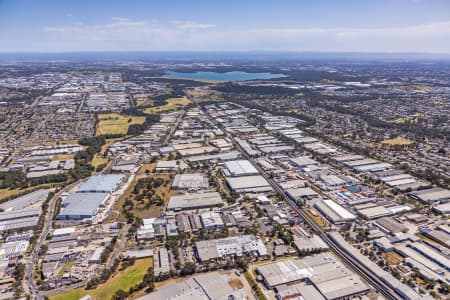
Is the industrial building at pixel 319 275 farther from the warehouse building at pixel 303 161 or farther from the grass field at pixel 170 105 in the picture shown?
the grass field at pixel 170 105

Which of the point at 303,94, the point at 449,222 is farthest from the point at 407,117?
the point at 449,222

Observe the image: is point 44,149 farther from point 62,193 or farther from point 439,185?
point 439,185

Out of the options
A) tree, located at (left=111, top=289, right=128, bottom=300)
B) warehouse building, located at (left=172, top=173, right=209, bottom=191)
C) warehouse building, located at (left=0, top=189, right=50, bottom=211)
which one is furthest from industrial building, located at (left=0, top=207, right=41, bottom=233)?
warehouse building, located at (left=172, top=173, right=209, bottom=191)

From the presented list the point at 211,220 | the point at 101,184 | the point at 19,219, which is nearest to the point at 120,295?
the point at 211,220

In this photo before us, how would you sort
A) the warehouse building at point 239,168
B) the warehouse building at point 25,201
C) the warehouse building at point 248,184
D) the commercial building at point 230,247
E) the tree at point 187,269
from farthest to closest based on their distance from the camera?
the warehouse building at point 239,168 < the warehouse building at point 248,184 < the warehouse building at point 25,201 < the commercial building at point 230,247 < the tree at point 187,269

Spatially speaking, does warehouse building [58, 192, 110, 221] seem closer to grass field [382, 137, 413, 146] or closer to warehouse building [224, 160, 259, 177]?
warehouse building [224, 160, 259, 177]

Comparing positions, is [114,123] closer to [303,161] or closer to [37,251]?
[303,161]

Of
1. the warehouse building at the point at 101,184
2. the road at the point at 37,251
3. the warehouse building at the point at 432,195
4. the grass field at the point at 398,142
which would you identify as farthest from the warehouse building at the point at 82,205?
the grass field at the point at 398,142
